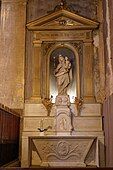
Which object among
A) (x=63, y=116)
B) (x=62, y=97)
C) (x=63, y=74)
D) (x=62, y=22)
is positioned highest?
(x=62, y=22)

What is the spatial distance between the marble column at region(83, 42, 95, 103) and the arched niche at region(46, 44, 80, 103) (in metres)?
0.21

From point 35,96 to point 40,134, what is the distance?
112 centimetres

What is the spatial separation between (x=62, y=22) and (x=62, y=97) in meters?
2.32

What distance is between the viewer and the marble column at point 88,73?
26.2 ft

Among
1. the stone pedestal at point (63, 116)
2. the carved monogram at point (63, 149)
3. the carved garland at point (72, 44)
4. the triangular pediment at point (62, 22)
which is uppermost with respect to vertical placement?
the triangular pediment at point (62, 22)

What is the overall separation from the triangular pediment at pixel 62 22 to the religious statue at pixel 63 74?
0.99m

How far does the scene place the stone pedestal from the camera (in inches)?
299

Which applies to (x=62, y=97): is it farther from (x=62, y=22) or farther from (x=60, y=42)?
(x=62, y=22)

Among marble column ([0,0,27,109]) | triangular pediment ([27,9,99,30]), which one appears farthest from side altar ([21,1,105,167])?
marble column ([0,0,27,109])

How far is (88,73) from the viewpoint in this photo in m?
8.15

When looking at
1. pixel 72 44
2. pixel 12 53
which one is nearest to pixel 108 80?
pixel 72 44

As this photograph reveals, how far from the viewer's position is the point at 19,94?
26.6 ft

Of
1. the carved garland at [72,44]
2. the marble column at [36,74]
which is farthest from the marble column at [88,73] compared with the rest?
the marble column at [36,74]

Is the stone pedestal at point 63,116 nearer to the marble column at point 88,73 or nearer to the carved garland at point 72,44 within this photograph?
the marble column at point 88,73
